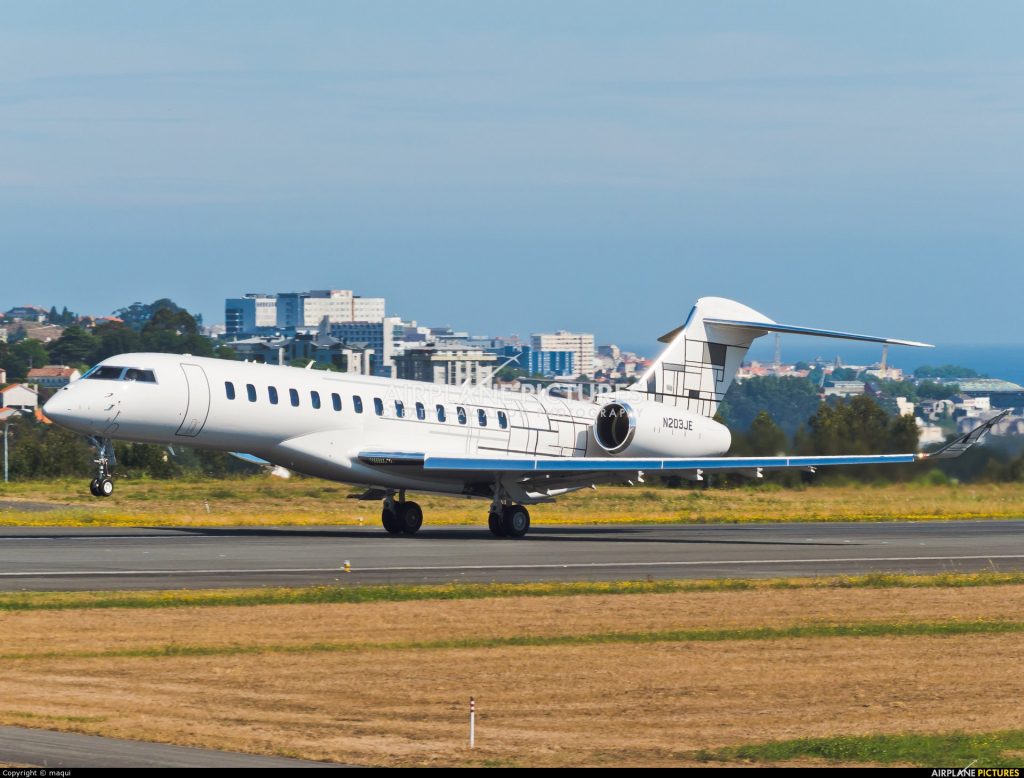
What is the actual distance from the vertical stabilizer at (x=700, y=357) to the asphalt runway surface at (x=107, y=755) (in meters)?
26.8

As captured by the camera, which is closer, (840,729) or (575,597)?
(840,729)

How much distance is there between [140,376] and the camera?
29766 mm

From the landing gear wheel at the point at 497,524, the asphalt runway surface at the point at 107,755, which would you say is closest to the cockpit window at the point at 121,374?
the landing gear wheel at the point at 497,524

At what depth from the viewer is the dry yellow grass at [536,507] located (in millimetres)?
40312

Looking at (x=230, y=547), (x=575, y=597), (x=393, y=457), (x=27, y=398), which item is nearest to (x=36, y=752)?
(x=575, y=597)

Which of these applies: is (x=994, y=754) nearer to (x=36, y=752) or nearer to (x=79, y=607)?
(x=36, y=752)

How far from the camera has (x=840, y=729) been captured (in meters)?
13.5

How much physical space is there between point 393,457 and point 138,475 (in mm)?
28683

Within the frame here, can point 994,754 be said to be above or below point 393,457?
below

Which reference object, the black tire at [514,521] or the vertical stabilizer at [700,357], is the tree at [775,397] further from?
the black tire at [514,521]

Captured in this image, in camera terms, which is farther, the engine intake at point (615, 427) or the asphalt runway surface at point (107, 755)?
the engine intake at point (615, 427)

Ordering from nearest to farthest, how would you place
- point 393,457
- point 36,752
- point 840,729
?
1. point 36,752
2. point 840,729
3. point 393,457

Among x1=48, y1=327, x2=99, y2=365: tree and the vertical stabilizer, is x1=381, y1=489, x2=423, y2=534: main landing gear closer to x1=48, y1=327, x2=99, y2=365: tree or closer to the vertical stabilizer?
the vertical stabilizer

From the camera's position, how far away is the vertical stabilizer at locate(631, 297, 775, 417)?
38188mm
